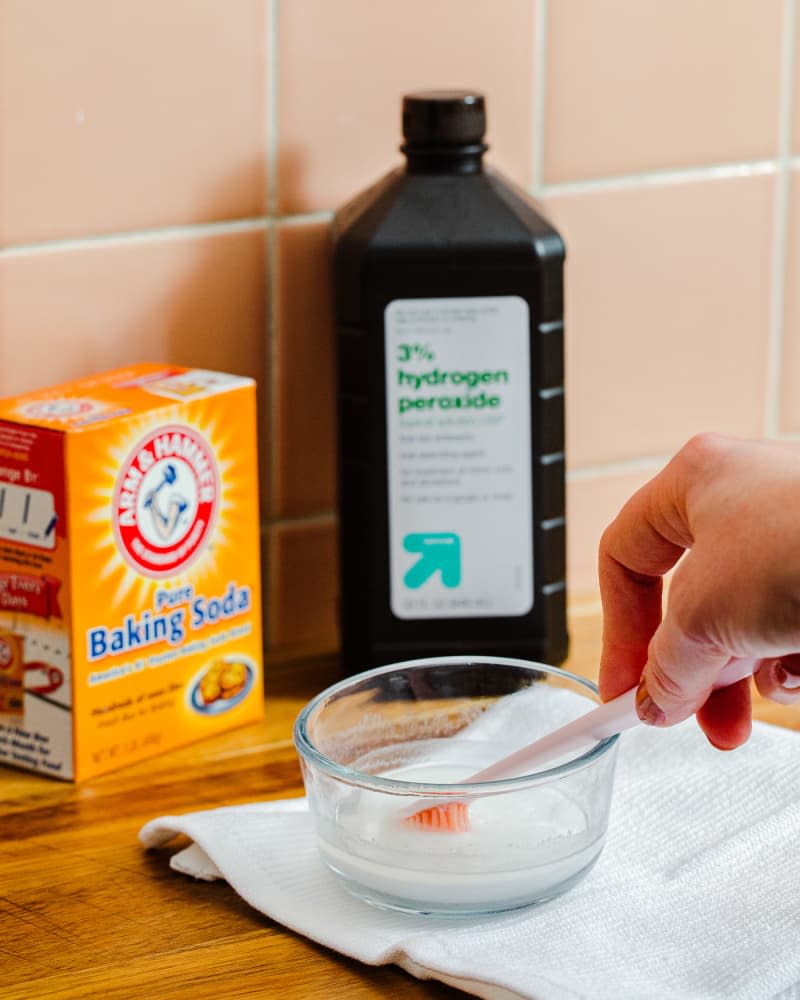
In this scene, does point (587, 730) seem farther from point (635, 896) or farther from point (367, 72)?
point (367, 72)

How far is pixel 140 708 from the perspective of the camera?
817 millimetres

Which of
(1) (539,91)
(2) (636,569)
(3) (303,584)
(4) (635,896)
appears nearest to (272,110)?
(1) (539,91)

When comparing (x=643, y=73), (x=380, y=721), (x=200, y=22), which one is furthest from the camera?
(x=643, y=73)

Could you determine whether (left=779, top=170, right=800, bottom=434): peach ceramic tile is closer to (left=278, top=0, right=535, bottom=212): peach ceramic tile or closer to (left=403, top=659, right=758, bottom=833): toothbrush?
(left=278, top=0, right=535, bottom=212): peach ceramic tile

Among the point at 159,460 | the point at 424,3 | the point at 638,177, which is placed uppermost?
the point at 424,3

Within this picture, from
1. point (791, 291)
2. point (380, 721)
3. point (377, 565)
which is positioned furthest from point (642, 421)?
point (380, 721)

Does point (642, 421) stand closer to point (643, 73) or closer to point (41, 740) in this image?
point (643, 73)

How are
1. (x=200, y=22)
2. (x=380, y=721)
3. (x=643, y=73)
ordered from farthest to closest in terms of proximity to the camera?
(x=643, y=73)
(x=200, y=22)
(x=380, y=721)

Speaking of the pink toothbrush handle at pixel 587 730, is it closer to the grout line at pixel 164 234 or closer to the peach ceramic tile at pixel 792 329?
the grout line at pixel 164 234

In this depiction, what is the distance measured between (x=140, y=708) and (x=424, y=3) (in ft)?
1.47

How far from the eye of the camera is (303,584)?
39.0 inches

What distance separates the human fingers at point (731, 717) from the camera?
681 millimetres

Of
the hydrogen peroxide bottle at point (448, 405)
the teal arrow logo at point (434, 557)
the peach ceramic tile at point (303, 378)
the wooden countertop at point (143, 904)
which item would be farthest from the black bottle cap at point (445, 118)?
the wooden countertop at point (143, 904)

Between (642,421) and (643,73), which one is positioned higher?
(643,73)
